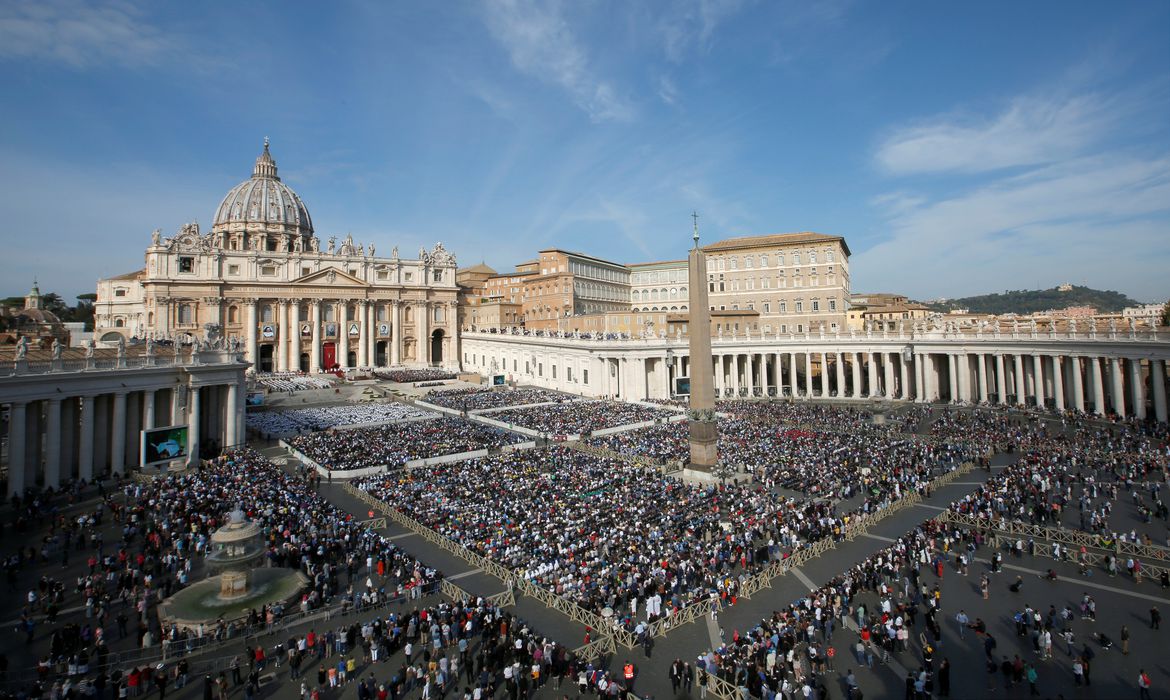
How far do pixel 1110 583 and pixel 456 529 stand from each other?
17.5m

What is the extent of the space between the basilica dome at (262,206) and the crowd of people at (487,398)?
1915 inches

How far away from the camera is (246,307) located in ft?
229

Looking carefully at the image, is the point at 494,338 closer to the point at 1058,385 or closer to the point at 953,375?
the point at 953,375

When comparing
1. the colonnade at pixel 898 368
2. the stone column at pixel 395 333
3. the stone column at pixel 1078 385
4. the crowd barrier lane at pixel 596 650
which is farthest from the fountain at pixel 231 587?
the stone column at pixel 395 333

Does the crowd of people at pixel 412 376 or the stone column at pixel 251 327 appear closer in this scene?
the crowd of people at pixel 412 376

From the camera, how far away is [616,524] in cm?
1884

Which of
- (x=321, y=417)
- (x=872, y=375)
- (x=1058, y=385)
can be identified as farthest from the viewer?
(x=872, y=375)

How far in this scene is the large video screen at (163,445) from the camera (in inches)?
1035

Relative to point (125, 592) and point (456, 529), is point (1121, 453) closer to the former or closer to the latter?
point (456, 529)

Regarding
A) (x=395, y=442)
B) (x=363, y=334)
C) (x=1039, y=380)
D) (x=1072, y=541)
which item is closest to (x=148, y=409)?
(x=395, y=442)

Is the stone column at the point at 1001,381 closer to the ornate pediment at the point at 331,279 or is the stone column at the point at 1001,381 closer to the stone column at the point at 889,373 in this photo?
the stone column at the point at 889,373

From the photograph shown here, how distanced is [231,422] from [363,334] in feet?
149

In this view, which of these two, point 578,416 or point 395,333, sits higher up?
point 395,333

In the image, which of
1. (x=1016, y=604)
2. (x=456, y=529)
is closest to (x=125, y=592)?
(x=456, y=529)
